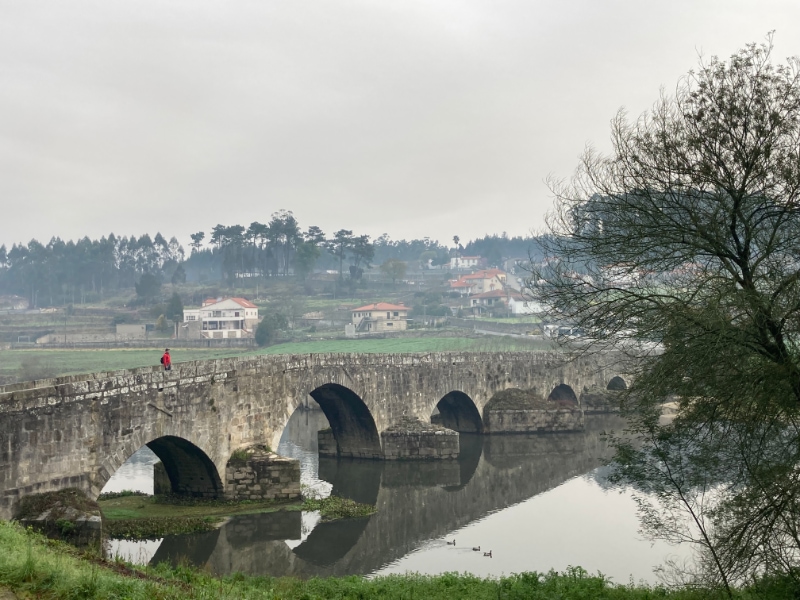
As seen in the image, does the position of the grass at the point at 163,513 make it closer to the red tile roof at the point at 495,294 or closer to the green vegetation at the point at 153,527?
Result: the green vegetation at the point at 153,527

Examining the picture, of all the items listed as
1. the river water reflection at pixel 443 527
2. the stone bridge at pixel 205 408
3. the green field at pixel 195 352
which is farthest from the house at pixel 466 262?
the river water reflection at pixel 443 527

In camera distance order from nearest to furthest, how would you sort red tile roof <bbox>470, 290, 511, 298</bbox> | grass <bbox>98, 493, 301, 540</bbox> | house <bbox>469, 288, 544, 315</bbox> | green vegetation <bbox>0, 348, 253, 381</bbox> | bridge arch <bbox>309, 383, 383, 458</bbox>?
grass <bbox>98, 493, 301, 540</bbox> → bridge arch <bbox>309, 383, 383, 458</bbox> → green vegetation <bbox>0, 348, 253, 381</bbox> → house <bbox>469, 288, 544, 315</bbox> → red tile roof <bbox>470, 290, 511, 298</bbox>

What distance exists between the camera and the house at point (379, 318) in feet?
329

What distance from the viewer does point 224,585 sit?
593 inches

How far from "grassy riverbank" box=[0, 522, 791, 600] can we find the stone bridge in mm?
3036

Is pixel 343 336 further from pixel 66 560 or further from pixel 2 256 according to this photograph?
pixel 2 256

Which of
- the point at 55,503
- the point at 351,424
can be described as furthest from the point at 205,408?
the point at 351,424

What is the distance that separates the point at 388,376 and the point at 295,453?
524cm

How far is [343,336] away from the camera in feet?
303

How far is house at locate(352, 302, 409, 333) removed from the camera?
10038 centimetres

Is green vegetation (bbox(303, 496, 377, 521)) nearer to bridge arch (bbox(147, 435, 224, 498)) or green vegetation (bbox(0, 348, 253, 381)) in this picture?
bridge arch (bbox(147, 435, 224, 498))

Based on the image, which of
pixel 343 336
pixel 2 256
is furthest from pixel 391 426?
pixel 2 256

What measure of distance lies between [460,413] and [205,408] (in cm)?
2245

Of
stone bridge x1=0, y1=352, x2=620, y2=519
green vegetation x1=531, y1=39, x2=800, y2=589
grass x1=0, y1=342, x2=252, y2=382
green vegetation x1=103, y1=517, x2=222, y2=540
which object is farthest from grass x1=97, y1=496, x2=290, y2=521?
grass x1=0, y1=342, x2=252, y2=382
